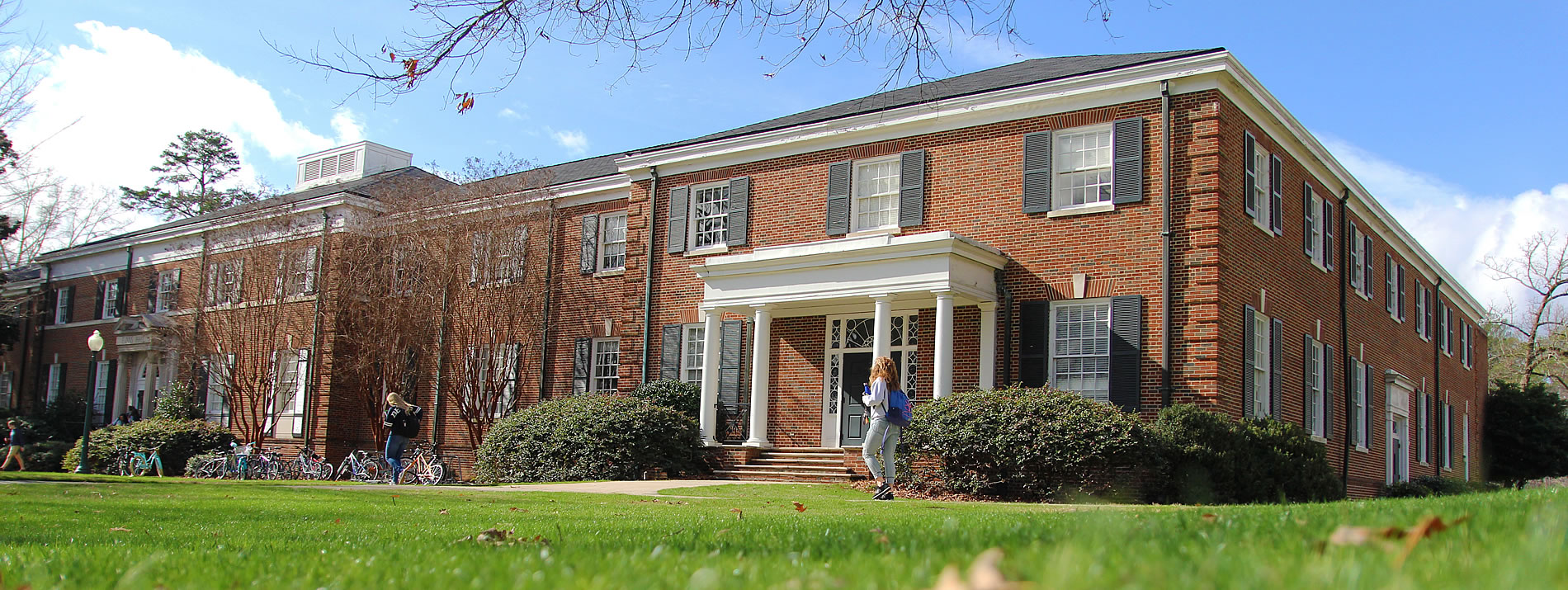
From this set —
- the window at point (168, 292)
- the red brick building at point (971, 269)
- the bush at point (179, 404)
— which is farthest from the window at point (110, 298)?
the red brick building at point (971, 269)

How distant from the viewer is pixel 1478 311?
39.6m

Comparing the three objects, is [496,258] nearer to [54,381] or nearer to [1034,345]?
[1034,345]

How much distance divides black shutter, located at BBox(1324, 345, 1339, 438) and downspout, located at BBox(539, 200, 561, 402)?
52.1 ft

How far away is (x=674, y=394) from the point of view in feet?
74.9

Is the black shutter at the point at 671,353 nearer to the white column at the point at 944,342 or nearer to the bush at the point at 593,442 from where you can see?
the bush at the point at 593,442

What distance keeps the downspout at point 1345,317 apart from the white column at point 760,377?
10.8 meters

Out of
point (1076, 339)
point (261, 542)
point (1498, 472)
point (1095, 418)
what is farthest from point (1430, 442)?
point (261, 542)

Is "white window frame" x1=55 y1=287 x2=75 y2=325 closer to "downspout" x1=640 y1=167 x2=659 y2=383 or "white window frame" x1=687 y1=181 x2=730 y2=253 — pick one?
"downspout" x1=640 y1=167 x2=659 y2=383

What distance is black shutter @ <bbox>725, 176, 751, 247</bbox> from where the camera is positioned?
23.3 m

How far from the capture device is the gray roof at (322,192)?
97.8ft

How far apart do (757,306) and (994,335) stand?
417 cm

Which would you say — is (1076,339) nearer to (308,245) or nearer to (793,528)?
(793,528)

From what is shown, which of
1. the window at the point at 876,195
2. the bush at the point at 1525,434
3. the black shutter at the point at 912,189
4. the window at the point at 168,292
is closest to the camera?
the black shutter at the point at 912,189

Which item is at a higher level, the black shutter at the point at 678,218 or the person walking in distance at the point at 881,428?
the black shutter at the point at 678,218
